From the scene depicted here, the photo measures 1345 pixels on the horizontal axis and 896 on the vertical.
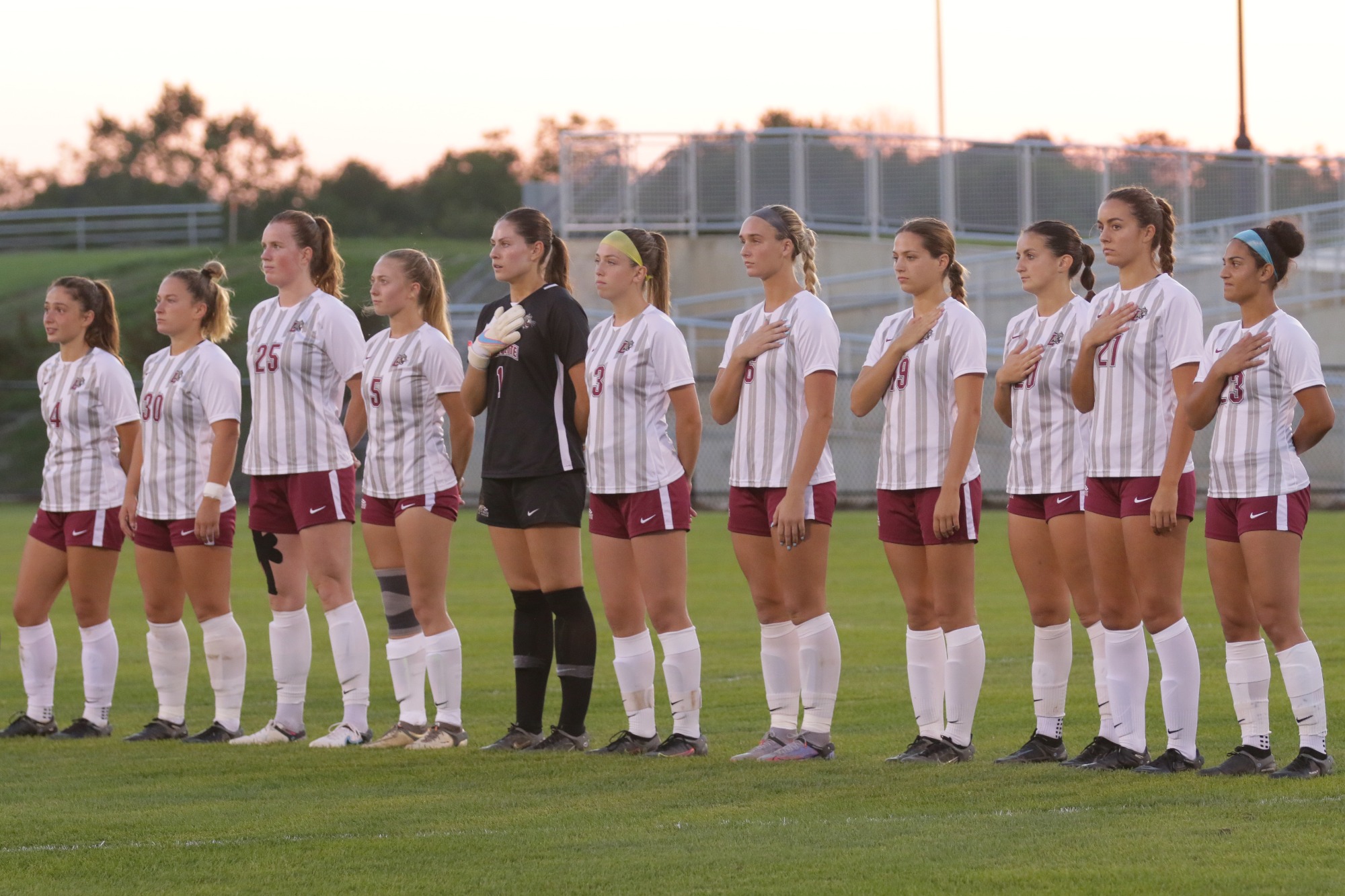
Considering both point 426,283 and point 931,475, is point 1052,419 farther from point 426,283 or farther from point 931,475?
point 426,283

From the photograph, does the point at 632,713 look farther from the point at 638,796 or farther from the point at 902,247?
the point at 902,247

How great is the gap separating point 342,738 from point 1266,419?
4.22 metres

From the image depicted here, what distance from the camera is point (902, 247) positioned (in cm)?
714

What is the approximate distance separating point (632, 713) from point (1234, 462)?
274 cm

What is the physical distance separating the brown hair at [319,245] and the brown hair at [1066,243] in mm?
3265

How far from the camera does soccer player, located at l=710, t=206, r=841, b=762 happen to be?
7176 mm

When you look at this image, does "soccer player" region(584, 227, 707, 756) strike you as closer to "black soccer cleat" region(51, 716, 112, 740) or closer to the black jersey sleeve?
the black jersey sleeve

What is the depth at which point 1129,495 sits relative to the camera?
6555 millimetres

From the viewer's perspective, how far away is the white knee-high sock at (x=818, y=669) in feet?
23.8

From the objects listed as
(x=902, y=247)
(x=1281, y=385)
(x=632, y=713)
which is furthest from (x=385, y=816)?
(x=1281, y=385)

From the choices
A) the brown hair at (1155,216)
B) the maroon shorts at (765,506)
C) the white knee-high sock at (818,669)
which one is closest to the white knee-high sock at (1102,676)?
the white knee-high sock at (818,669)

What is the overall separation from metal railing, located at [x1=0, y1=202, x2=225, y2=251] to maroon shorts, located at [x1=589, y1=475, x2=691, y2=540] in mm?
49751

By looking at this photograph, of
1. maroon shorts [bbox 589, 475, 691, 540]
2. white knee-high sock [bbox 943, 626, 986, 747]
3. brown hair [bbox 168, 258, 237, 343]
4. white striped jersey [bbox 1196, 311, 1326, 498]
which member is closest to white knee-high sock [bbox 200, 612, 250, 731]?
brown hair [bbox 168, 258, 237, 343]

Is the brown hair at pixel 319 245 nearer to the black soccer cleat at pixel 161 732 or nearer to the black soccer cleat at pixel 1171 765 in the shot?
the black soccer cleat at pixel 161 732
